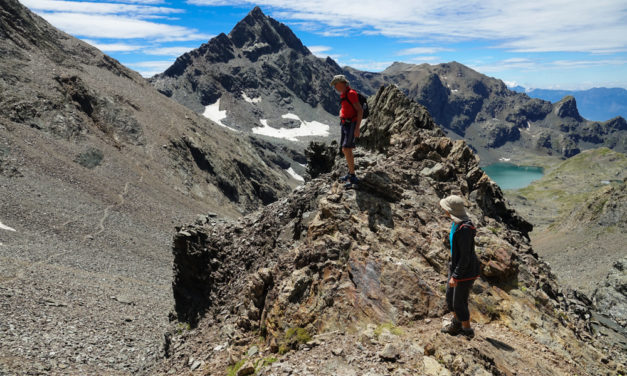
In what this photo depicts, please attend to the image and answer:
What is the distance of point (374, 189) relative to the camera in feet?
53.2

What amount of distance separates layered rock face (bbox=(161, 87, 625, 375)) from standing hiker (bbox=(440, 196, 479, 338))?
509 mm

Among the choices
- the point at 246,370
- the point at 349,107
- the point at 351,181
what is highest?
the point at 349,107

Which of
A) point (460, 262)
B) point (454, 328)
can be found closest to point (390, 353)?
point (454, 328)

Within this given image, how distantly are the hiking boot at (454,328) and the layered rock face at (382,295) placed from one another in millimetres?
280

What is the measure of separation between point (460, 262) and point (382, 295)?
3.11m

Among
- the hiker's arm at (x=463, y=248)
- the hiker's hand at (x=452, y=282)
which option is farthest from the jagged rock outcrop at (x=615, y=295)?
the hiker's arm at (x=463, y=248)

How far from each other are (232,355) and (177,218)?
52.5m

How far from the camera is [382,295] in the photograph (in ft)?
40.6

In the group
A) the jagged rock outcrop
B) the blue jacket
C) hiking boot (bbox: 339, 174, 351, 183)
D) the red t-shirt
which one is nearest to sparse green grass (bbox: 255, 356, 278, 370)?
the blue jacket

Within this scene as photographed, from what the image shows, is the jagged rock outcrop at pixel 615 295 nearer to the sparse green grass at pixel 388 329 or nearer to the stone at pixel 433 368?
the sparse green grass at pixel 388 329

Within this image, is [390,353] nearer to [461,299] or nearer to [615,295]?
[461,299]

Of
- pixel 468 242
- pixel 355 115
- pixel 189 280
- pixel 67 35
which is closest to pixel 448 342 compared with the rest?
pixel 468 242

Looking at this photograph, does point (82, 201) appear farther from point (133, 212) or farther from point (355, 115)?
point (355, 115)

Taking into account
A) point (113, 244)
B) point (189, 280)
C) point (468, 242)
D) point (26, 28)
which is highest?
point (26, 28)
